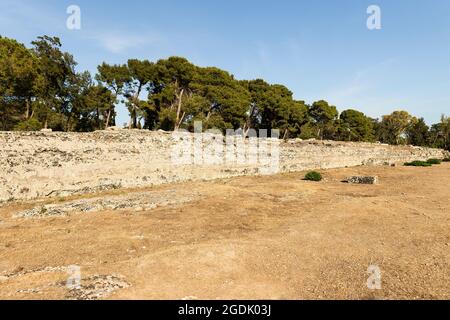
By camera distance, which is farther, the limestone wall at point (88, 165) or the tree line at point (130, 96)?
the tree line at point (130, 96)

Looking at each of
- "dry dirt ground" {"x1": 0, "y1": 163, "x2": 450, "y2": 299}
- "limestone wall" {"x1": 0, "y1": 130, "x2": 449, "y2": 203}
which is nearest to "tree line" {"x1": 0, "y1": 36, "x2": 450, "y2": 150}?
"limestone wall" {"x1": 0, "y1": 130, "x2": 449, "y2": 203}

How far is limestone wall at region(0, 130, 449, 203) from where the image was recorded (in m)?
16.3

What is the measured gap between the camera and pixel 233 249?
8656 mm

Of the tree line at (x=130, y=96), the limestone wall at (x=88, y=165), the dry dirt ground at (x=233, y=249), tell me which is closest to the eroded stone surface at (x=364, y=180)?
the dry dirt ground at (x=233, y=249)

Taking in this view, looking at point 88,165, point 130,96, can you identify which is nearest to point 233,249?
point 88,165

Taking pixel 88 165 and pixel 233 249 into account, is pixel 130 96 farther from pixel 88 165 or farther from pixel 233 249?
pixel 233 249

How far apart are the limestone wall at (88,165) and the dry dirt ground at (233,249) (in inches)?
77.1

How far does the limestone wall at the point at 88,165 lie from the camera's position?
53.6 ft

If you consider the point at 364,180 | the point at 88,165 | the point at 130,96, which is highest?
the point at 130,96

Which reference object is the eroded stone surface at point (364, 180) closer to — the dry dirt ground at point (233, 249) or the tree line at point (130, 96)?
the dry dirt ground at point (233, 249)

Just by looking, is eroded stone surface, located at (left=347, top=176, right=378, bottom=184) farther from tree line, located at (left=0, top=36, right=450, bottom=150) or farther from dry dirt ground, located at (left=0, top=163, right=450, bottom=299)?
tree line, located at (left=0, top=36, right=450, bottom=150)

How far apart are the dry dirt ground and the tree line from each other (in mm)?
17680

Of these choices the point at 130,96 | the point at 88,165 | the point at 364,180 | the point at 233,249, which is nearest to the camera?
the point at 233,249

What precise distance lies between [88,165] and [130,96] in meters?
21.2
